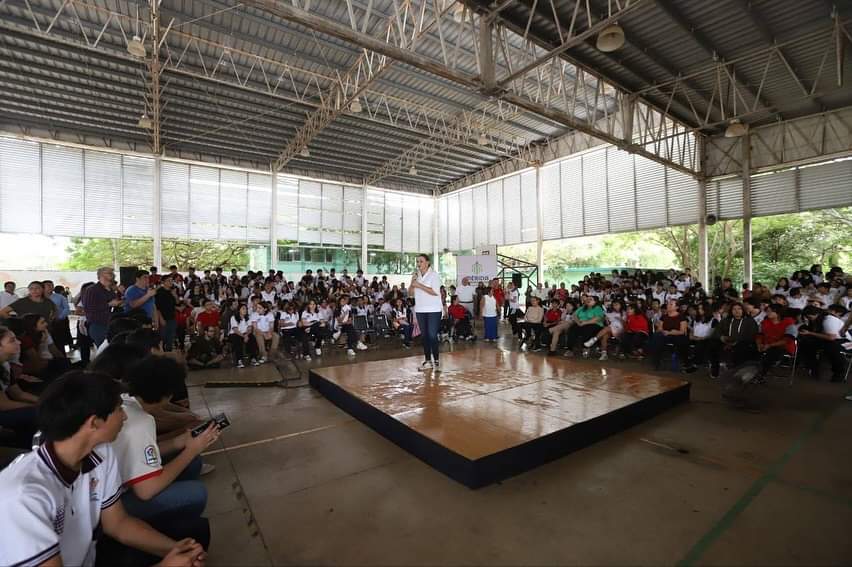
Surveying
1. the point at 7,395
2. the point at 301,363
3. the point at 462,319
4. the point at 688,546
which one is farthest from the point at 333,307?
the point at 688,546

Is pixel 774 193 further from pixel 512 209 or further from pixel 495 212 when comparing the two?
pixel 495 212

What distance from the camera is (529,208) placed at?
1570 cm

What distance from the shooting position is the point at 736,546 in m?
1.92

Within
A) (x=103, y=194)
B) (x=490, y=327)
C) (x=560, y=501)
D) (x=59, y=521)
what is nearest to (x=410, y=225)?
(x=490, y=327)

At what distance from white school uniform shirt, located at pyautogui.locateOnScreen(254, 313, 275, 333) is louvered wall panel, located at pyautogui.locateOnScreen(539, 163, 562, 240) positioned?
1094 cm

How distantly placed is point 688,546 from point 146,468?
2450mm

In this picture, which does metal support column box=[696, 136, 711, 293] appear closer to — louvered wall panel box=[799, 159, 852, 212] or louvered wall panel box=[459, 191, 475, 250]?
louvered wall panel box=[799, 159, 852, 212]

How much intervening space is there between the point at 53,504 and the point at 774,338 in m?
7.00

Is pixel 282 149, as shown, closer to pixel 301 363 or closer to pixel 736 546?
pixel 301 363

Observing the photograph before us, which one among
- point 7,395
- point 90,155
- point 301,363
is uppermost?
point 90,155

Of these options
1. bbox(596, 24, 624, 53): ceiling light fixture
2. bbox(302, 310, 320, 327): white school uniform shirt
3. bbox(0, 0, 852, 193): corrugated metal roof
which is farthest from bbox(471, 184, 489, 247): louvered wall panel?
bbox(596, 24, 624, 53): ceiling light fixture

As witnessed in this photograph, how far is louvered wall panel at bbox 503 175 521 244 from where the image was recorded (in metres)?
16.2

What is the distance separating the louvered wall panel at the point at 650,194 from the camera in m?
11.9

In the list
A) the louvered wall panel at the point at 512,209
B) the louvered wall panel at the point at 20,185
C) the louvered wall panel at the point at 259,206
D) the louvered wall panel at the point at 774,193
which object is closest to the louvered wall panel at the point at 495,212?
the louvered wall panel at the point at 512,209
